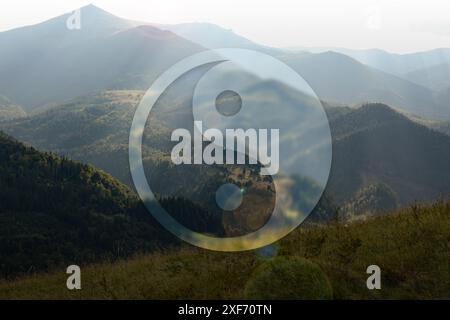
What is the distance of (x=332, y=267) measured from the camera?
8195mm

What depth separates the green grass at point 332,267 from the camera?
7.66 meters

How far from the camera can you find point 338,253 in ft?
29.7

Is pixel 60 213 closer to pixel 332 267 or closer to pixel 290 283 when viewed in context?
pixel 332 267

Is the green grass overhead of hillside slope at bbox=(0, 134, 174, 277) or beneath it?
beneath

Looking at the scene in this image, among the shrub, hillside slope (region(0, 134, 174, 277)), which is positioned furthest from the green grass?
hillside slope (region(0, 134, 174, 277))

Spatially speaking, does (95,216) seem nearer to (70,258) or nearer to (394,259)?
(70,258)

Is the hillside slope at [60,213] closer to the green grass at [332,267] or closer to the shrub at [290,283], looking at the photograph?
the green grass at [332,267]

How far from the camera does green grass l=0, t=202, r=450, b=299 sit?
25.1ft

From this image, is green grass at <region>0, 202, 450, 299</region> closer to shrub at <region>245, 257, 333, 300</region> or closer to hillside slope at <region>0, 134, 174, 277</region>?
shrub at <region>245, 257, 333, 300</region>

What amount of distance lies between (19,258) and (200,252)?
278 ft

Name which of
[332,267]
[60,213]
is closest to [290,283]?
[332,267]

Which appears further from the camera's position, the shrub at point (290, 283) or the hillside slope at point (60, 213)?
the hillside slope at point (60, 213)

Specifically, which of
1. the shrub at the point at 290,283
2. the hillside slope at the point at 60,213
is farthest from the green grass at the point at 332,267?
the hillside slope at the point at 60,213
